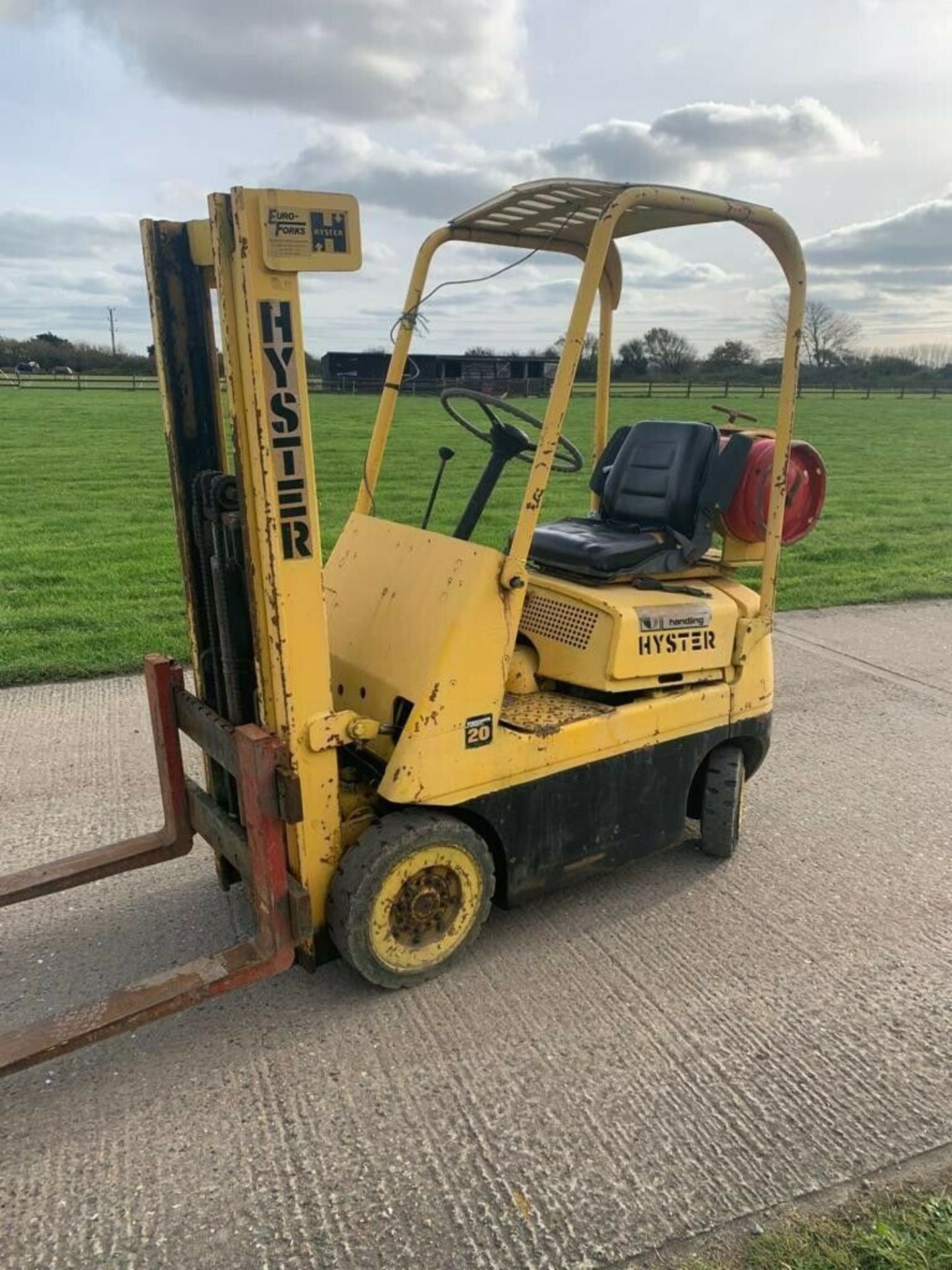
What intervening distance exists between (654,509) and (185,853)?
2.35 m

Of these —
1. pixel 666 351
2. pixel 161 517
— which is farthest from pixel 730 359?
pixel 161 517

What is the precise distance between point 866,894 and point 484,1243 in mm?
2211

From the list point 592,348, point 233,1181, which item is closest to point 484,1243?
point 233,1181

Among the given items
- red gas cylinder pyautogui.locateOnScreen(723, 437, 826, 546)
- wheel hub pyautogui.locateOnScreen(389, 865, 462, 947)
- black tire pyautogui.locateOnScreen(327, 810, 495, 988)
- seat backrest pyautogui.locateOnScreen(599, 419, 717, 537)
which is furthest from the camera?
seat backrest pyautogui.locateOnScreen(599, 419, 717, 537)

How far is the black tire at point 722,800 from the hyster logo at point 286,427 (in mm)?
2087

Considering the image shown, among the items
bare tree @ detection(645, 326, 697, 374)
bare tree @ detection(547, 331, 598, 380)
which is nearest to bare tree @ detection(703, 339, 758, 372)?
bare tree @ detection(645, 326, 697, 374)

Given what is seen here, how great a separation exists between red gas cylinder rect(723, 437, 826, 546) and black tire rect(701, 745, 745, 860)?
944 millimetres

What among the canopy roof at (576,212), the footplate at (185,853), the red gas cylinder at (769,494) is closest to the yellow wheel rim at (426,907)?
the footplate at (185,853)

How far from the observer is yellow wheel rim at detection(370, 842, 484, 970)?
2957 millimetres

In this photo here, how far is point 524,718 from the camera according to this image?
131 inches

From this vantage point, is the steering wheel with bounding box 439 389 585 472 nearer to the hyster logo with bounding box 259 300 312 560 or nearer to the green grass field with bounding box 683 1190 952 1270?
the hyster logo with bounding box 259 300 312 560

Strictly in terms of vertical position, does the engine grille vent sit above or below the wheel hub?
above

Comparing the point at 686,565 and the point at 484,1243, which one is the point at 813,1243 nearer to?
the point at 484,1243

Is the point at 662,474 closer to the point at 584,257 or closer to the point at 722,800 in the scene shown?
the point at 584,257
